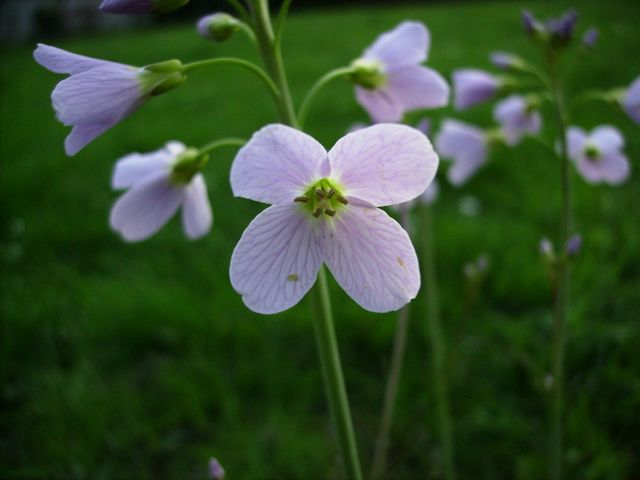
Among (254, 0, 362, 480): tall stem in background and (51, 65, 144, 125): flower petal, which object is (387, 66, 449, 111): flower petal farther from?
(51, 65, 144, 125): flower petal

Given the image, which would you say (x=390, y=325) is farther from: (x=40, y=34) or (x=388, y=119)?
(x=40, y=34)

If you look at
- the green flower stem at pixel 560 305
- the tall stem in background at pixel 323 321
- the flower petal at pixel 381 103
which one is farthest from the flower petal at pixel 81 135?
the green flower stem at pixel 560 305

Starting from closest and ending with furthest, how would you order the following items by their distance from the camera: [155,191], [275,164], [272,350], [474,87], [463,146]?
[275,164] < [155,191] < [474,87] < [463,146] < [272,350]

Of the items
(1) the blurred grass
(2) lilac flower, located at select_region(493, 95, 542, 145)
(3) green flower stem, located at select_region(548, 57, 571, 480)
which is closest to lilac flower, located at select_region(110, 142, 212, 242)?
(1) the blurred grass

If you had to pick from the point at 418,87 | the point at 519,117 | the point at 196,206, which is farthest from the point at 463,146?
the point at 196,206

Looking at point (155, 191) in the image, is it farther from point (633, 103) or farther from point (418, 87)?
point (633, 103)
